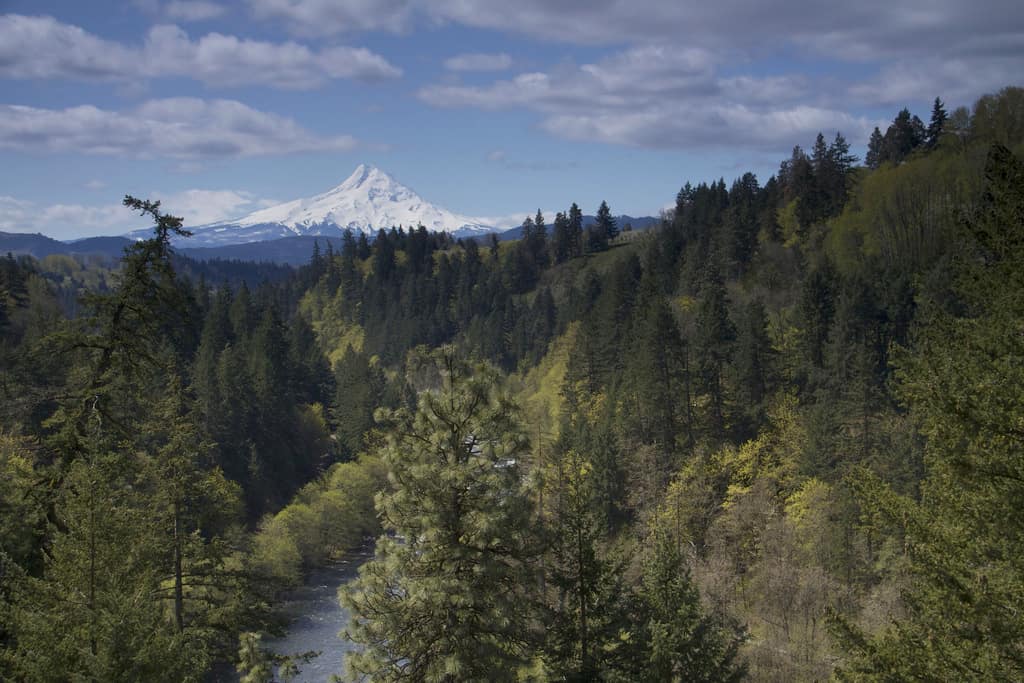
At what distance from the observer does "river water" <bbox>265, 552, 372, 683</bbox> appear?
129 ft

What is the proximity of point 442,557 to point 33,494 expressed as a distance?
879 cm

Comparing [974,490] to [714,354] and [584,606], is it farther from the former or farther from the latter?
[714,354]

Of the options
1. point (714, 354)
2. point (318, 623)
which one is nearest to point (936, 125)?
point (714, 354)

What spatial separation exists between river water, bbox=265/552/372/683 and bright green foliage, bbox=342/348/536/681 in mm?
22208

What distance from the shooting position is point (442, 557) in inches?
534

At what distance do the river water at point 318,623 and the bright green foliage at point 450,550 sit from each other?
2221 centimetres

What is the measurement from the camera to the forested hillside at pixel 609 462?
1237 centimetres

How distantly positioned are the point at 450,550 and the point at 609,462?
38.5 meters

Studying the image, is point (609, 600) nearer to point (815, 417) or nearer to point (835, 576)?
point (835, 576)

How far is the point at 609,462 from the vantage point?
5109cm

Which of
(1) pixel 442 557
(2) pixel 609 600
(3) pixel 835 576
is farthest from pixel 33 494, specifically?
(3) pixel 835 576

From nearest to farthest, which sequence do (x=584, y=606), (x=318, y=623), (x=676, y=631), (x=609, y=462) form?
(x=584, y=606) < (x=676, y=631) < (x=318, y=623) < (x=609, y=462)

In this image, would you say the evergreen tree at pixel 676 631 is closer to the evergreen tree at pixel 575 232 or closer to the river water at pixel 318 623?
the river water at pixel 318 623

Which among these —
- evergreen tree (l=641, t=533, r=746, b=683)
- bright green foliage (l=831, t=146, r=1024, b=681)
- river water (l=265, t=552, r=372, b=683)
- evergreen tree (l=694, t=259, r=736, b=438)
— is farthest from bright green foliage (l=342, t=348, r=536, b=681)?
evergreen tree (l=694, t=259, r=736, b=438)
